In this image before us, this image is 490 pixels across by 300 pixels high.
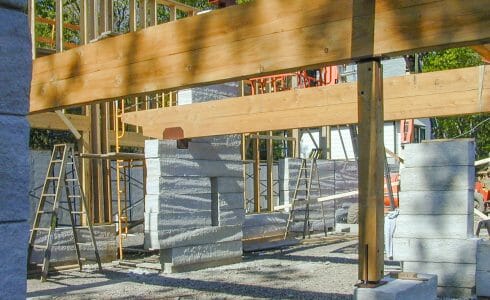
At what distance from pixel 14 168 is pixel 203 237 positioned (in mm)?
7637

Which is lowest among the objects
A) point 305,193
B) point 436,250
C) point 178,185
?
point 436,250

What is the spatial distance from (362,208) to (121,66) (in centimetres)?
245

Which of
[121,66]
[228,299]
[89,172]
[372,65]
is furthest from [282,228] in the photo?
[372,65]

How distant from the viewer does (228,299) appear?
712cm

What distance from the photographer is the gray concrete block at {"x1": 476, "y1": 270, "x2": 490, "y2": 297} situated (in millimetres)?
6910

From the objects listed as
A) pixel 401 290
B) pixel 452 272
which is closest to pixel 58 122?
pixel 452 272

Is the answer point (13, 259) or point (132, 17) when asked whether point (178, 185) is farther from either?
point (13, 259)

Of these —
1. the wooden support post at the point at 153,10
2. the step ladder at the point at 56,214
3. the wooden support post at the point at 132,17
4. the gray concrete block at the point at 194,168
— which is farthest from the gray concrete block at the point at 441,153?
the wooden support post at the point at 153,10

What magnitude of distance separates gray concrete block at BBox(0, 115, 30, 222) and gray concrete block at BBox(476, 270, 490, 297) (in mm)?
6153

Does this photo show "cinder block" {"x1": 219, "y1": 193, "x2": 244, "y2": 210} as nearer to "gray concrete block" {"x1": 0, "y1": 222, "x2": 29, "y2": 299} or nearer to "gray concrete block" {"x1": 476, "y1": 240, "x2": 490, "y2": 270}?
"gray concrete block" {"x1": 476, "y1": 240, "x2": 490, "y2": 270}

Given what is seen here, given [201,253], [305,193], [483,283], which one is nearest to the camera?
[483,283]

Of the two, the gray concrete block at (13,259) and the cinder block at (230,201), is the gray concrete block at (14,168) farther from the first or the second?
the cinder block at (230,201)

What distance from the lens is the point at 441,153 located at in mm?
7223

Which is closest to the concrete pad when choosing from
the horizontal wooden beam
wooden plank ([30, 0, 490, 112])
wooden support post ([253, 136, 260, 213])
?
wooden plank ([30, 0, 490, 112])
